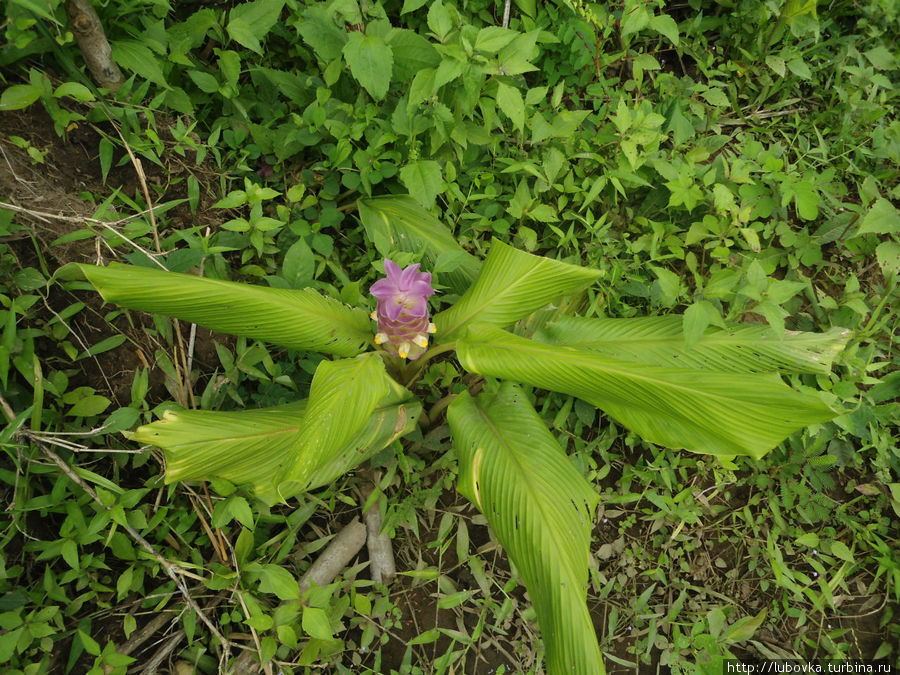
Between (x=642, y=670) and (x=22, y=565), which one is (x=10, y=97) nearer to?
(x=22, y=565)

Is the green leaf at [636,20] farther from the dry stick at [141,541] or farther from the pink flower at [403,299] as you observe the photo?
the dry stick at [141,541]

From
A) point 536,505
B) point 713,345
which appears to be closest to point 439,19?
point 713,345

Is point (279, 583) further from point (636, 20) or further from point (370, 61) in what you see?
point (636, 20)

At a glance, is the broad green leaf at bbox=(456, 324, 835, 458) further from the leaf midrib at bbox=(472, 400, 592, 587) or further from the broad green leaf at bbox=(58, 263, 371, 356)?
the broad green leaf at bbox=(58, 263, 371, 356)

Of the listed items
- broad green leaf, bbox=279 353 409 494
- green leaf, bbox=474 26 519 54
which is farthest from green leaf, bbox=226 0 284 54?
broad green leaf, bbox=279 353 409 494

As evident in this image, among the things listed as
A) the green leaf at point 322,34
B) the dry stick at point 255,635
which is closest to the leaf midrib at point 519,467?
the dry stick at point 255,635

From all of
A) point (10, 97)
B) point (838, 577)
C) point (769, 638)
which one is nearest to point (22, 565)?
point (10, 97)
